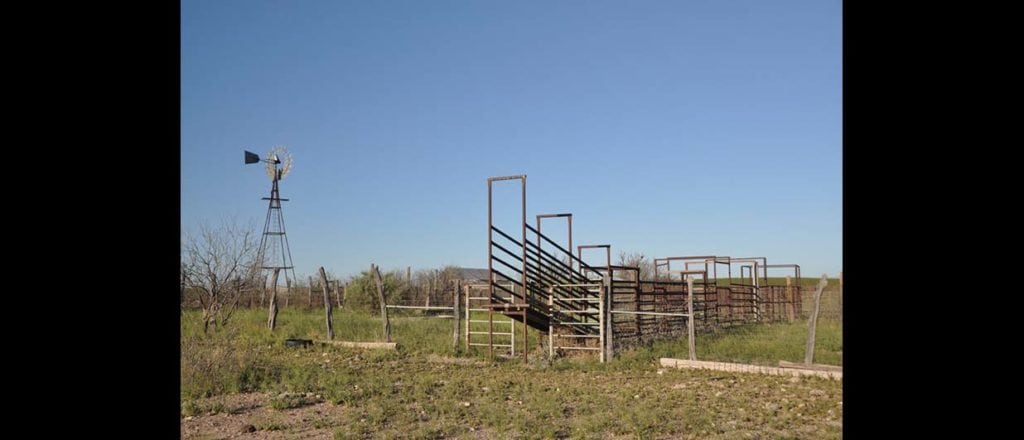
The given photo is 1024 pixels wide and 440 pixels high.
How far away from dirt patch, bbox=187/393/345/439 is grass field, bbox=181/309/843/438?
2 centimetres

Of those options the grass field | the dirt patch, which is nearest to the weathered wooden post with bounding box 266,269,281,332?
the grass field

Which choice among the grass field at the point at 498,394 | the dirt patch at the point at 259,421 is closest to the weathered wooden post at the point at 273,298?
the grass field at the point at 498,394

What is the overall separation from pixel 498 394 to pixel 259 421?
2902 millimetres

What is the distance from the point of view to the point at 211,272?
1396cm

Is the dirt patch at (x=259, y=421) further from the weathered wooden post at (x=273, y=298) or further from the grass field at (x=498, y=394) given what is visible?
the weathered wooden post at (x=273, y=298)

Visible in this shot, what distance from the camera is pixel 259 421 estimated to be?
7.61m

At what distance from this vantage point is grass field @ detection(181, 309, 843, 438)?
7.19 metres

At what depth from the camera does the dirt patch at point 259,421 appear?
7023mm

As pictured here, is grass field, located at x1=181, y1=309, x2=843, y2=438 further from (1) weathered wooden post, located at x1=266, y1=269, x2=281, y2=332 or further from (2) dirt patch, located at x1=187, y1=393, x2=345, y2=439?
(1) weathered wooden post, located at x1=266, y1=269, x2=281, y2=332

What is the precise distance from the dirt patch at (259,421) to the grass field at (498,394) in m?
0.02
